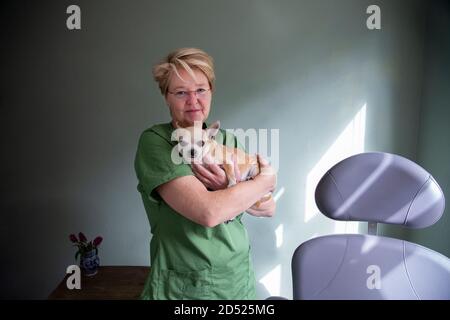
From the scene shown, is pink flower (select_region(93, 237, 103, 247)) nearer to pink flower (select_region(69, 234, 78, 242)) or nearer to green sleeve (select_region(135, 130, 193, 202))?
pink flower (select_region(69, 234, 78, 242))

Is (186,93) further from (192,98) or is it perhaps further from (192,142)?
(192,142)

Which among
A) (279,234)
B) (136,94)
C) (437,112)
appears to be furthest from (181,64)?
(437,112)

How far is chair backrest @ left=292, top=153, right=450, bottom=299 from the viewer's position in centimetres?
99

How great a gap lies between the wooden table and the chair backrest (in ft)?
2.68

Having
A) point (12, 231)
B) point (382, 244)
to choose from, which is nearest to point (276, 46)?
point (382, 244)

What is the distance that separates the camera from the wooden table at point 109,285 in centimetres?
138

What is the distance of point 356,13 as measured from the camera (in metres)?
1.64

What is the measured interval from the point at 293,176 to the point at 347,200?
72 centimetres

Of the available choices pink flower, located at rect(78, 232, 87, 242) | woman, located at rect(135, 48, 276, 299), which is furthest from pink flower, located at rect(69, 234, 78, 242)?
woman, located at rect(135, 48, 276, 299)

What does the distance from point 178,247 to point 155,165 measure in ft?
0.82

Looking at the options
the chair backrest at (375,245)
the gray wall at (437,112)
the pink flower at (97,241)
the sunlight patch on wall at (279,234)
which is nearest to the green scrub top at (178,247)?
the chair backrest at (375,245)

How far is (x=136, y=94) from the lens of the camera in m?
1.63
